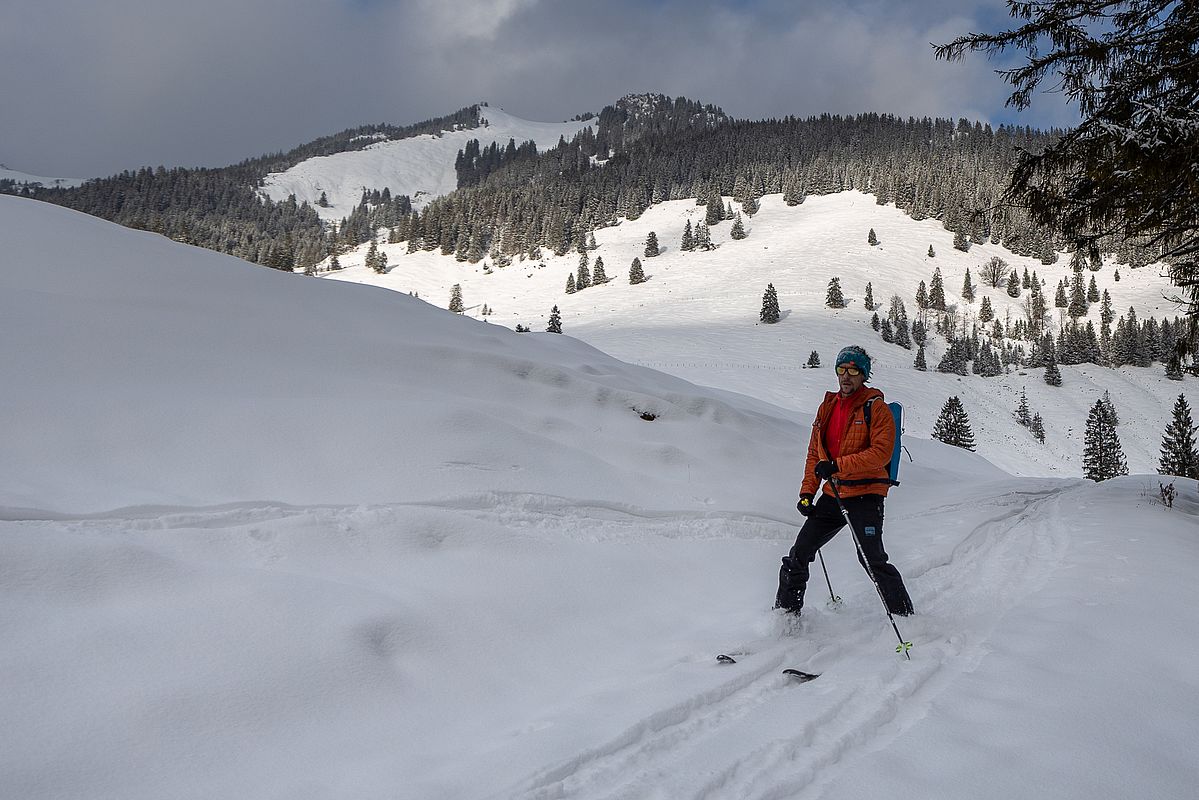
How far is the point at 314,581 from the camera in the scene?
3.84 m

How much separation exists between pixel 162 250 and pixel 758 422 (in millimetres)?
8970

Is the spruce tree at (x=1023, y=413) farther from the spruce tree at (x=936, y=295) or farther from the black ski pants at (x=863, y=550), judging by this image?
the black ski pants at (x=863, y=550)

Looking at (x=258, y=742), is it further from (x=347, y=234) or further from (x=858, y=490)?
(x=347, y=234)

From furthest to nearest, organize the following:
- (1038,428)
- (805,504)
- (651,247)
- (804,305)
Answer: (651,247), (804,305), (1038,428), (805,504)

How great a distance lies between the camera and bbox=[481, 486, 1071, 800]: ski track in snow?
8.51ft

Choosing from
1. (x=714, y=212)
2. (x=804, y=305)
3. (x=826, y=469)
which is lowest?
(x=826, y=469)

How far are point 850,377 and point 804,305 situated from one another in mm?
Result: 57502

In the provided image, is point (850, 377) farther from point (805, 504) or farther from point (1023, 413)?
point (1023, 413)

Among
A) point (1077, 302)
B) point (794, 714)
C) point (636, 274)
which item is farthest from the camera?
point (636, 274)

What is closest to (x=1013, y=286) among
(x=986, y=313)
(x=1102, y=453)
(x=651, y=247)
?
(x=986, y=313)

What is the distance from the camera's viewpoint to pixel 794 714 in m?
3.10

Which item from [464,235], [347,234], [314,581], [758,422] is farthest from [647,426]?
[347,234]

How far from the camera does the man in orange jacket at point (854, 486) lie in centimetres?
424

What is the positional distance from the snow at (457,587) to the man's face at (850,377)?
1.71 metres
